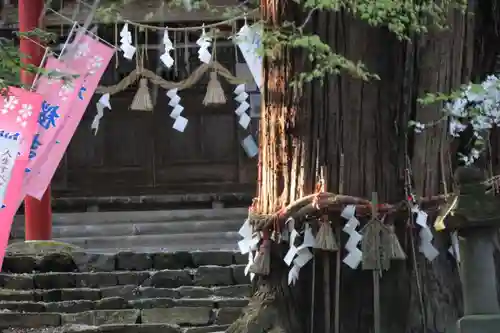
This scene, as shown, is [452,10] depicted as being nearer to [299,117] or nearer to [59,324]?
[299,117]

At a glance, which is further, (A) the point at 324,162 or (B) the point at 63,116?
(B) the point at 63,116

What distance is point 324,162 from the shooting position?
4.08 m

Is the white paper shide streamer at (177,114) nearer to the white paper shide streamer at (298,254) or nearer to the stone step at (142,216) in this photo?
the stone step at (142,216)

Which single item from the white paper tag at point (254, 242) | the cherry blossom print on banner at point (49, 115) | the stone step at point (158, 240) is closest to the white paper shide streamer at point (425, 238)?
the white paper tag at point (254, 242)

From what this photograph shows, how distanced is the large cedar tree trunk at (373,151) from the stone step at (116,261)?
418cm

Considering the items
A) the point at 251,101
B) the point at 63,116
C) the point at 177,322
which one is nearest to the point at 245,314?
the point at 177,322

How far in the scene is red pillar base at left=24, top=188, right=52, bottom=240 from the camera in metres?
9.20

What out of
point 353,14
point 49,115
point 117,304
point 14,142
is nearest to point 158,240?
point 49,115

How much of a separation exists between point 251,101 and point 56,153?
4.52 m

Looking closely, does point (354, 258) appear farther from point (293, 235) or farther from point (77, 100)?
point (77, 100)

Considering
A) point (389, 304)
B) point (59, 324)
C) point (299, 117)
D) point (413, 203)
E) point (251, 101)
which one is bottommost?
point (59, 324)

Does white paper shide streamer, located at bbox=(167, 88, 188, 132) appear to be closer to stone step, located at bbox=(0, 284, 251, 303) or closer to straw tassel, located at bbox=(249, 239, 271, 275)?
stone step, located at bbox=(0, 284, 251, 303)

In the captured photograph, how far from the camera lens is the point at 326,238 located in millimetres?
3969

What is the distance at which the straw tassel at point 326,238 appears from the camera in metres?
3.95
